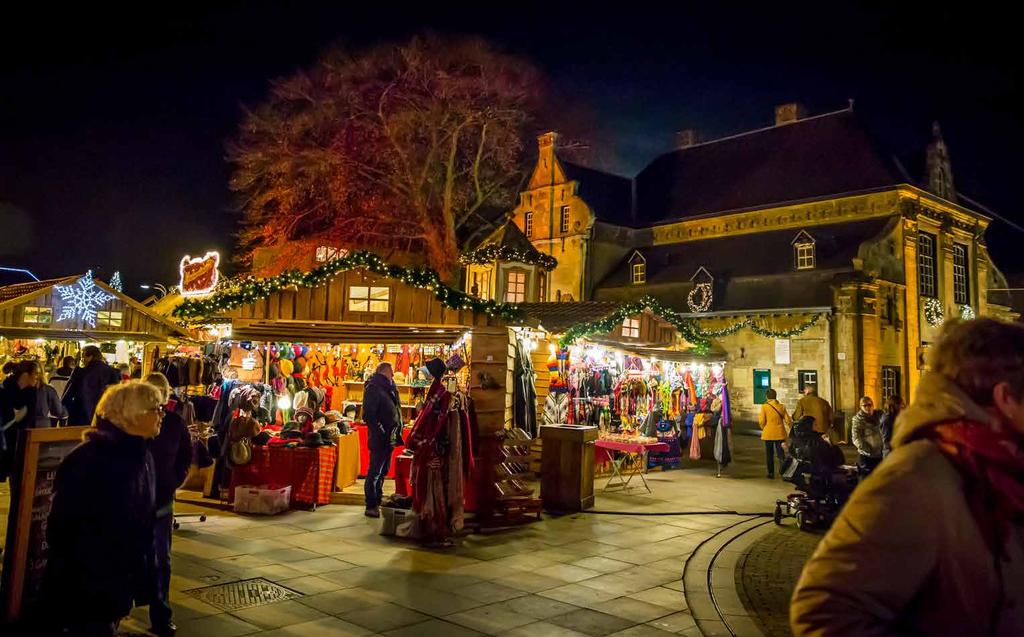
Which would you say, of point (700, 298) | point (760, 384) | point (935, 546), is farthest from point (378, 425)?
point (700, 298)

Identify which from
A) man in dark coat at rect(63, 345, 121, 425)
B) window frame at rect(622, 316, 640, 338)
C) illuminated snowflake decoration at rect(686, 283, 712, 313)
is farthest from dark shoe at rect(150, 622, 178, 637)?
illuminated snowflake decoration at rect(686, 283, 712, 313)

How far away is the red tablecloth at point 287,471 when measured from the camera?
32.5 feet

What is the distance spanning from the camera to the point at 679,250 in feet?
112

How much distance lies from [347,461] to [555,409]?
12.8 feet

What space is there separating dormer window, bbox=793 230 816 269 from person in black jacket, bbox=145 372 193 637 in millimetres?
27110

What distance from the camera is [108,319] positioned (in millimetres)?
16422

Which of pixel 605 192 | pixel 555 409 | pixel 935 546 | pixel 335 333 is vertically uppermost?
pixel 605 192

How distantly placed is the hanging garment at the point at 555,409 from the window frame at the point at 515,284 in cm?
1217

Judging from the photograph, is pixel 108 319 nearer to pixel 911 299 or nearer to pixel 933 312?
pixel 911 299

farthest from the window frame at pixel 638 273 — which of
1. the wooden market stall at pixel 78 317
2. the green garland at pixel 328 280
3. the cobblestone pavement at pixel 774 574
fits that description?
the cobblestone pavement at pixel 774 574

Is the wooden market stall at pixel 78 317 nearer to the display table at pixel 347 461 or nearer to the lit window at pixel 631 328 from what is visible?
the display table at pixel 347 461

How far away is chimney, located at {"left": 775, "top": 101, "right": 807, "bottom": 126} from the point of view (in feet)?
116

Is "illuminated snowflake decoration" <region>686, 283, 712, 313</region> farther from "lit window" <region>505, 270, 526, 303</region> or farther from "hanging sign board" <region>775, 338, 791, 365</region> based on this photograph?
"lit window" <region>505, 270, 526, 303</region>

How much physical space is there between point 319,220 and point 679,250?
1578cm
